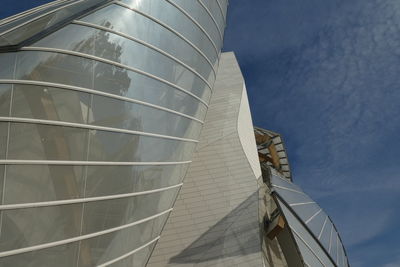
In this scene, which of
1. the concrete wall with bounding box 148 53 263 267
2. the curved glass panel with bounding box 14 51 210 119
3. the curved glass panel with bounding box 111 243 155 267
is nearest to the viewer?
the curved glass panel with bounding box 14 51 210 119

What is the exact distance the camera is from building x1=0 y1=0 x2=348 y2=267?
22.7ft

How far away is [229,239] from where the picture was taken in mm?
15508

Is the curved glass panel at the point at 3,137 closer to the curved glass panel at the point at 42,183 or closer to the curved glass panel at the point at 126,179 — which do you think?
the curved glass panel at the point at 42,183

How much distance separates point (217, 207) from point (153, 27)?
360 inches

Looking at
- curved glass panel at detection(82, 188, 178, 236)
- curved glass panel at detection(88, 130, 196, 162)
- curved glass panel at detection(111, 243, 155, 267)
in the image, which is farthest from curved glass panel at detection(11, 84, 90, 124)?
curved glass panel at detection(111, 243, 155, 267)

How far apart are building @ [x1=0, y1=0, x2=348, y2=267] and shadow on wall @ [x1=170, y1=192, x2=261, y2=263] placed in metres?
0.05

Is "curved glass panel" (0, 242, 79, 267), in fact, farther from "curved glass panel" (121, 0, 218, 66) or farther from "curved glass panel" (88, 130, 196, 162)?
"curved glass panel" (121, 0, 218, 66)

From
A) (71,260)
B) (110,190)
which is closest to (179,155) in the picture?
(110,190)

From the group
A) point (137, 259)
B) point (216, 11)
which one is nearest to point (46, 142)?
point (137, 259)

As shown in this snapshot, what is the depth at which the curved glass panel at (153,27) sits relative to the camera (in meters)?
9.54

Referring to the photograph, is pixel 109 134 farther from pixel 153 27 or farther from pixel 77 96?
pixel 153 27

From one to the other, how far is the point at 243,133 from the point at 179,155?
10157 mm

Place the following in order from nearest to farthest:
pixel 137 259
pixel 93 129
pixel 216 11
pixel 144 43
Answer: pixel 93 129 → pixel 137 259 → pixel 144 43 → pixel 216 11

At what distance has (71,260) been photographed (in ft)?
25.0
